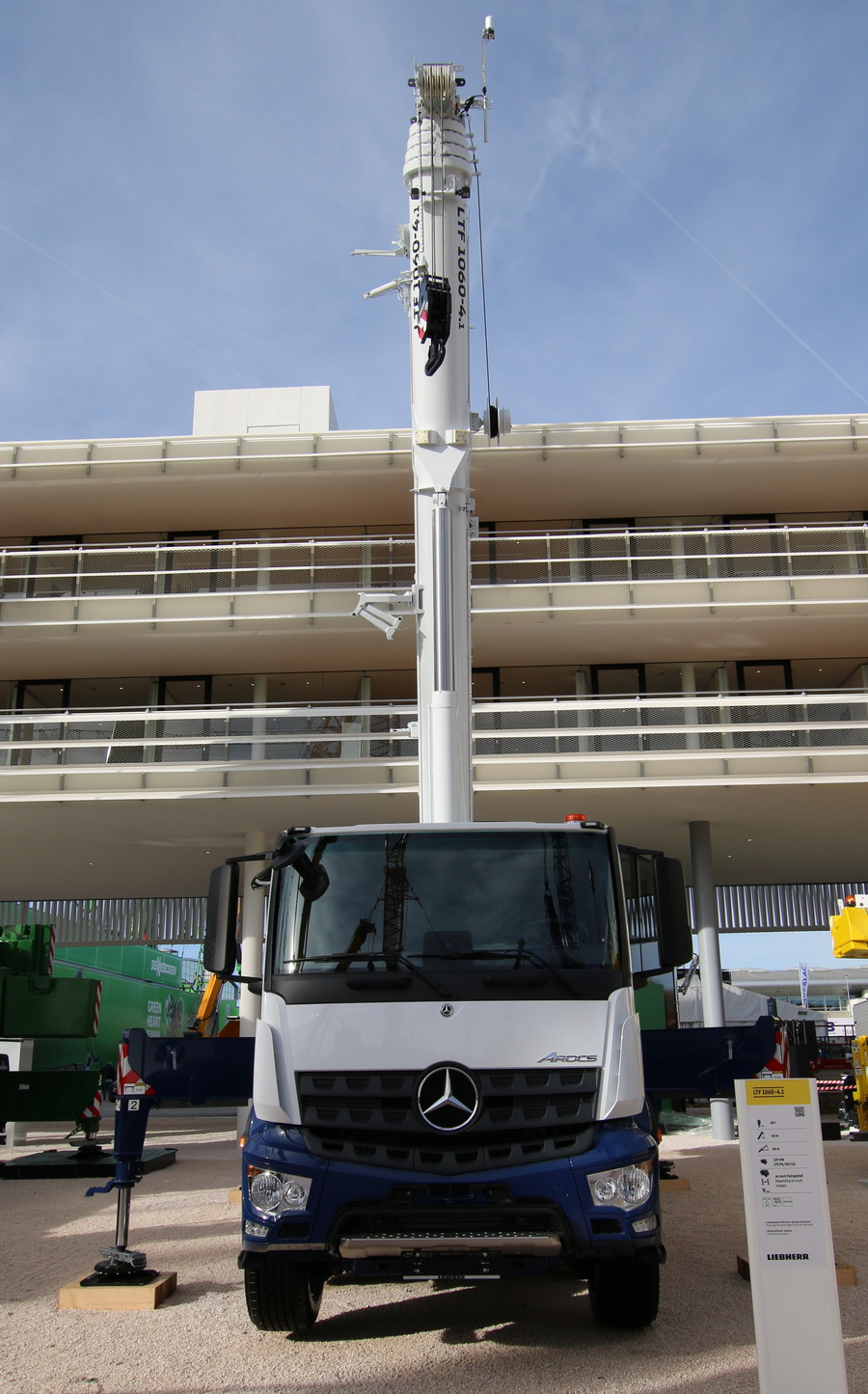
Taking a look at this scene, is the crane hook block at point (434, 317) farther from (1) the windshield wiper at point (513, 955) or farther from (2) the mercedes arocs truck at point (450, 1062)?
(1) the windshield wiper at point (513, 955)

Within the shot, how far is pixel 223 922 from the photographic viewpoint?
6.52 meters

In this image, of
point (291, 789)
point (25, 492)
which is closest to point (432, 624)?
point (291, 789)

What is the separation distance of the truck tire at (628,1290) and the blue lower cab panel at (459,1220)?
0.49 m

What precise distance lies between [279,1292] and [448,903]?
2240 mm

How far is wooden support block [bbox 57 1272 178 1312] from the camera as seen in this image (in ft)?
22.8

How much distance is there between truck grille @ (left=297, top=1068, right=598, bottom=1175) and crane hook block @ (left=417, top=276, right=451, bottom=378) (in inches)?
286

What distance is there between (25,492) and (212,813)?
7.78m

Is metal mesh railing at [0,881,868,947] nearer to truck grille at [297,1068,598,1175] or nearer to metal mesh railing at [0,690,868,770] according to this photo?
metal mesh railing at [0,690,868,770]

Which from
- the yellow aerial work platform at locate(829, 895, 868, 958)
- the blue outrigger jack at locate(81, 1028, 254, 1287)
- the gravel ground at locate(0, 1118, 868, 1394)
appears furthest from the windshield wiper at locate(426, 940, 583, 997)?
the yellow aerial work platform at locate(829, 895, 868, 958)

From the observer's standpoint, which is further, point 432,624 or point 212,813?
point 212,813

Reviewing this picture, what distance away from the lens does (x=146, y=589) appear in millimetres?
21703

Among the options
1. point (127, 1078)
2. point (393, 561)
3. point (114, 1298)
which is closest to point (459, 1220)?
point (114, 1298)

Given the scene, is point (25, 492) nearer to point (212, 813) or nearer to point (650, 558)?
point (212, 813)

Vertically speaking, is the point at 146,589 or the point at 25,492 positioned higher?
the point at 25,492
